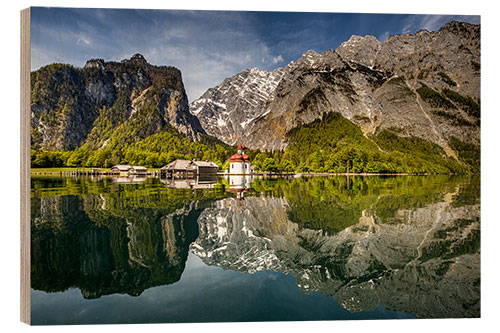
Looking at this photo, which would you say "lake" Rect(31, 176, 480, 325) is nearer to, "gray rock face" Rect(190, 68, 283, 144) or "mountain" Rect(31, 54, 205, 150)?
"mountain" Rect(31, 54, 205, 150)

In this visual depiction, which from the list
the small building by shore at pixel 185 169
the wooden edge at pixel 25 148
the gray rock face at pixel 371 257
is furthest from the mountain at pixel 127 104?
the gray rock face at pixel 371 257

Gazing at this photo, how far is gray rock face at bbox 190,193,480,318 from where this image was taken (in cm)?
459

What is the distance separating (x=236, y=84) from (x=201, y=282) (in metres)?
191

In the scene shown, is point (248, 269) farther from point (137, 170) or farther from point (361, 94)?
point (361, 94)

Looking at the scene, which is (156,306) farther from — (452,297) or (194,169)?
(194,169)

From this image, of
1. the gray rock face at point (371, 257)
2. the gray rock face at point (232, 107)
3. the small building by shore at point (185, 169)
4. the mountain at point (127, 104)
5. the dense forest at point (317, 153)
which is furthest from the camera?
the gray rock face at point (232, 107)

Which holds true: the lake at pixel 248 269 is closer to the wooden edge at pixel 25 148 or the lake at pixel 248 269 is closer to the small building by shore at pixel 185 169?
the wooden edge at pixel 25 148

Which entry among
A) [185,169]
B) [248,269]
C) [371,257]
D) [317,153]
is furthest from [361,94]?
[248,269]

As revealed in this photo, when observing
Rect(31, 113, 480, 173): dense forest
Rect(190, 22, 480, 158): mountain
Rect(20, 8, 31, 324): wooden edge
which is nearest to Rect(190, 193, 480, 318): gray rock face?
Rect(20, 8, 31, 324): wooden edge

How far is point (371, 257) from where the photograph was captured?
218 inches

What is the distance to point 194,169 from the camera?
46.1 m

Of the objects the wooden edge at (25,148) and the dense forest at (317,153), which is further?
the dense forest at (317,153)

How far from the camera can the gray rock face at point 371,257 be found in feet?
15.1

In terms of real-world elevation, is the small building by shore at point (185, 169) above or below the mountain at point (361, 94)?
below
